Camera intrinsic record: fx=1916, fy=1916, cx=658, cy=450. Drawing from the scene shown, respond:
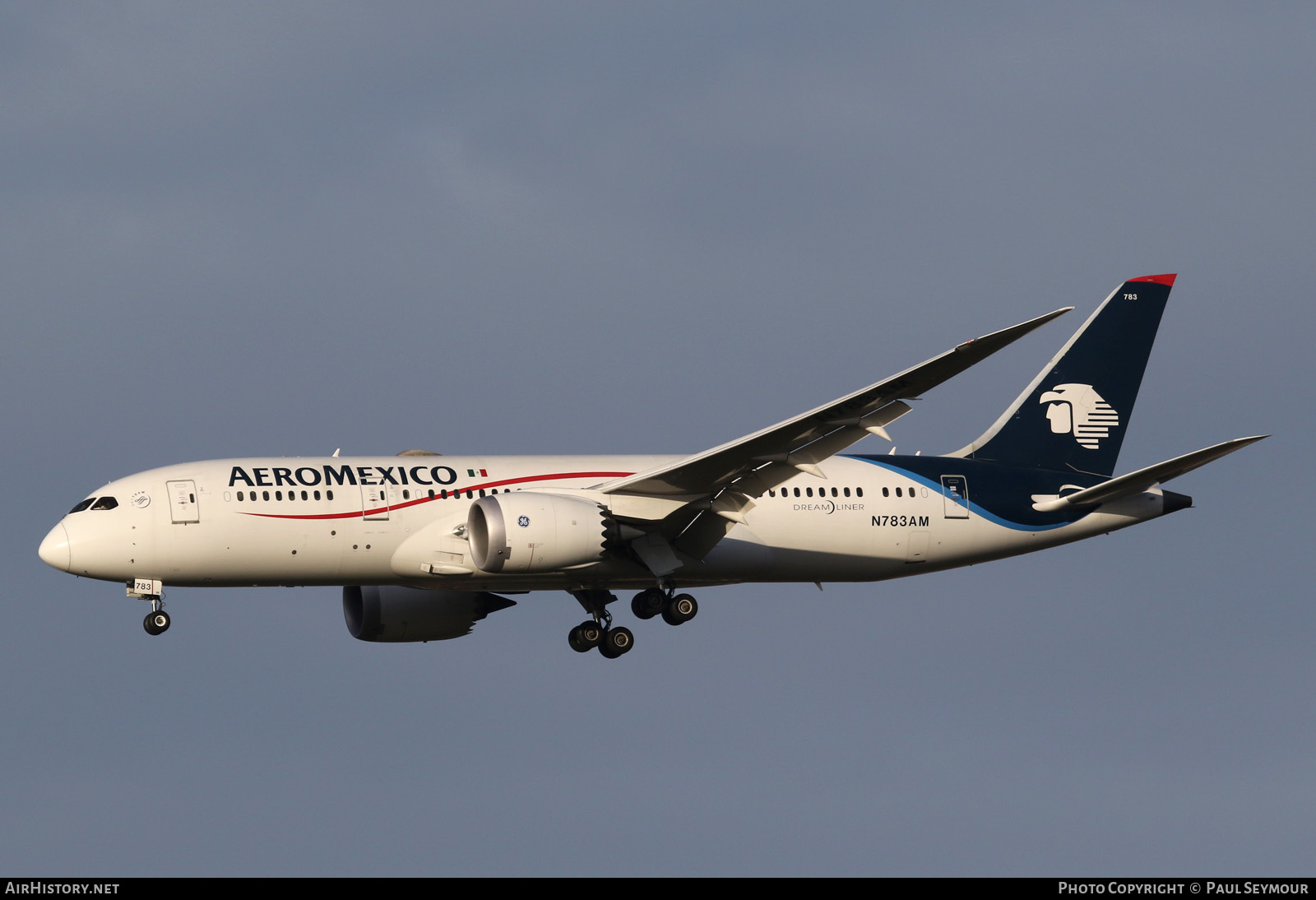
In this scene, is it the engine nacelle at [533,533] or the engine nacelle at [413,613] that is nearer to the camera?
the engine nacelle at [533,533]

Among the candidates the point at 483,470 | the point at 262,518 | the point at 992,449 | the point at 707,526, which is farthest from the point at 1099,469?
the point at 262,518

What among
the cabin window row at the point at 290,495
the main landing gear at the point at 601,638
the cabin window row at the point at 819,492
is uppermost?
the cabin window row at the point at 290,495

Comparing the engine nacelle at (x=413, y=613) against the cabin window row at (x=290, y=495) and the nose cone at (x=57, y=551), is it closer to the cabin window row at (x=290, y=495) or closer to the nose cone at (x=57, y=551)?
the cabin window row at (x=290, y=495)

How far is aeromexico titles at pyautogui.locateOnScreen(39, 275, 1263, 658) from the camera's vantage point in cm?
4244

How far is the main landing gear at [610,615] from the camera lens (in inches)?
1806

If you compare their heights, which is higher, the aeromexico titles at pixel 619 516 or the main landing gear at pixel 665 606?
the aeromexico titles at pixel 619 516

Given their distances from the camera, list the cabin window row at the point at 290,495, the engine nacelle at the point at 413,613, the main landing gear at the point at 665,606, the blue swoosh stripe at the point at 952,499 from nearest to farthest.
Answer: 1. the cabin window row at the point at 290,495
2. the main landing gear at the point at 665,606
3. the blue swoosh stripe at the point at 952,499
4. the engine nacelle at the point at 413,613

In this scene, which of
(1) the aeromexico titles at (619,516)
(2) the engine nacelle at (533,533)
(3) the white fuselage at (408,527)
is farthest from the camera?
(3) the white fuselage at (408,527)

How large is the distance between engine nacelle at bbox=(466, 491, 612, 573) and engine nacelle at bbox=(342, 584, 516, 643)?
7.14 metres

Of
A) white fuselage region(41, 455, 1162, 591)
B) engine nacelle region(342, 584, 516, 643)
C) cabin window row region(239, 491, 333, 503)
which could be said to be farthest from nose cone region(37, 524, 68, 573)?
engine nacelle region(342, 584, 516, 643)

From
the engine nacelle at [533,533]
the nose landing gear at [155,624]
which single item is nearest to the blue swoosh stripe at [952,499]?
the engine nacelle at [533,533]

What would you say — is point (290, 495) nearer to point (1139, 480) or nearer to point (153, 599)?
point (153, 599)

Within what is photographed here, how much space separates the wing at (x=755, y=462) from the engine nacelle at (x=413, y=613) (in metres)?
6.79
